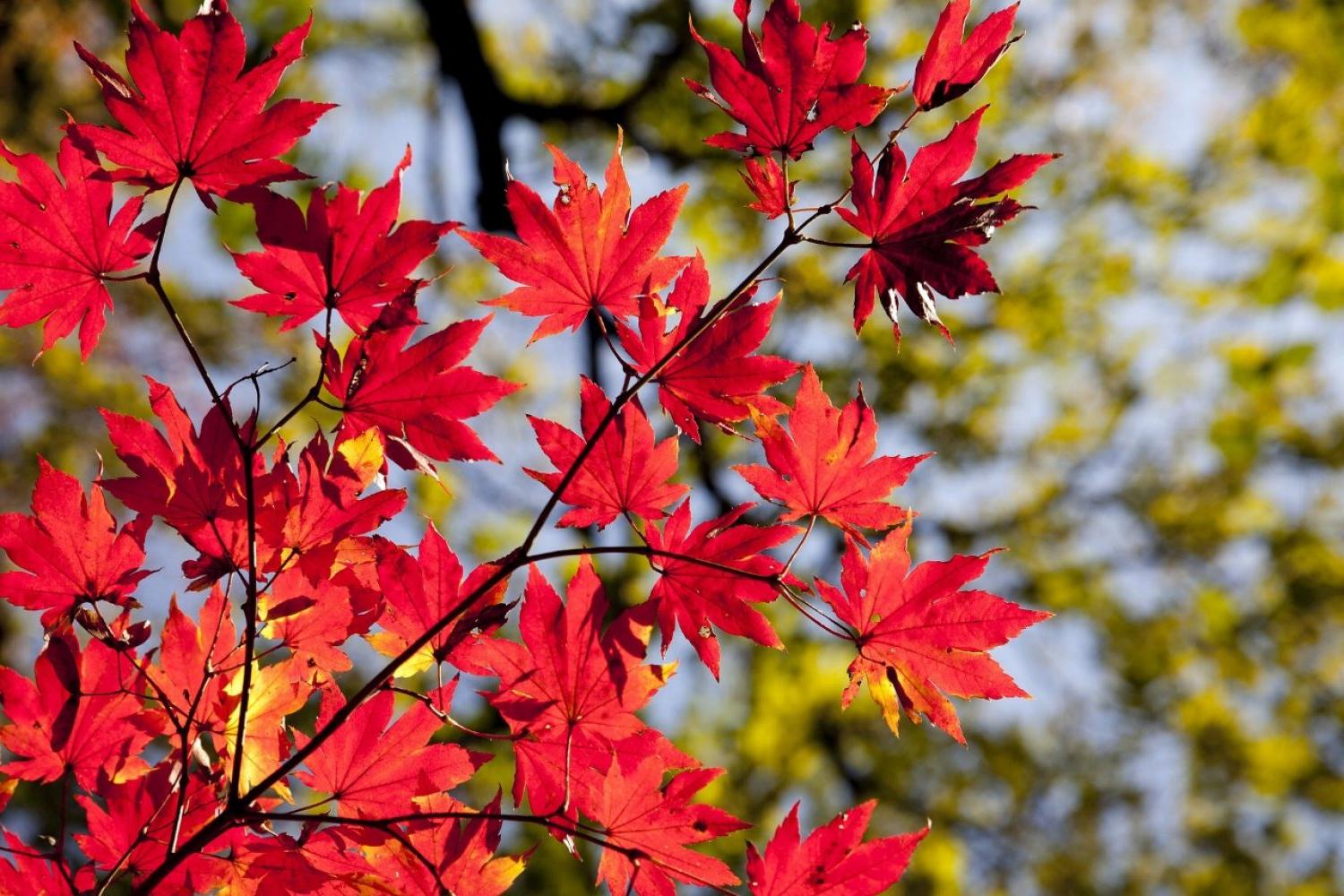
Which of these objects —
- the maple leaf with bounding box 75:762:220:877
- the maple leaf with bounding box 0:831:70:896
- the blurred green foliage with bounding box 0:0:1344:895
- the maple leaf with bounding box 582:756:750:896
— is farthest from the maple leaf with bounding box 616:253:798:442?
the blurred green foliage with bounding box 0:0:1344:895

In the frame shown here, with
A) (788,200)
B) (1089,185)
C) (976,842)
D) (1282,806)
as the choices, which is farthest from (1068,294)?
(788,200)

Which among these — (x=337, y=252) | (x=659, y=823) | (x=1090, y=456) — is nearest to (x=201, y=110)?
(x=337, y=252)

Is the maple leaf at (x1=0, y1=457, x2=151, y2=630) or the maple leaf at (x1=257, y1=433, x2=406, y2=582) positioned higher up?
the maple leaf at (x1=257, y1=433, x2=406, y2=582)

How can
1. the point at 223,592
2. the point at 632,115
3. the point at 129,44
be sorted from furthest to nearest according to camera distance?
1. the point at 632,115
2. the point at 223,592
3. the point at 129,44

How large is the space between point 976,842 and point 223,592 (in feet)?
21.8

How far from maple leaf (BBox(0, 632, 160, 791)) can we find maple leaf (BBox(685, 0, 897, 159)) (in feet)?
2.80

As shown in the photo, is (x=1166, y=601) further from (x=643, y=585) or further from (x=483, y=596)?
(x=483, y=596)

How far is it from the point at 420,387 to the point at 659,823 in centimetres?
52

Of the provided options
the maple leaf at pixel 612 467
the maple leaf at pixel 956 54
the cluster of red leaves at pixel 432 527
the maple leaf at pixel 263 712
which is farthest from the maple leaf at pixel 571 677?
the maple leaf at pixel 956 54

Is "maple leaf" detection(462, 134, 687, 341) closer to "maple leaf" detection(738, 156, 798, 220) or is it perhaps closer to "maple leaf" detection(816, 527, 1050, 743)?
"maple leaf" detection(738, 156, 798, 220)

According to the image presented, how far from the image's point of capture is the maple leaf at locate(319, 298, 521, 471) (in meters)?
1.01

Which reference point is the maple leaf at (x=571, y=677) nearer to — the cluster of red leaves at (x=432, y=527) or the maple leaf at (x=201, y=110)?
the cluster of red leaves at (x=432, y=527)

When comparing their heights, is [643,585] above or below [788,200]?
above

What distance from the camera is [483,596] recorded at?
1.02m
